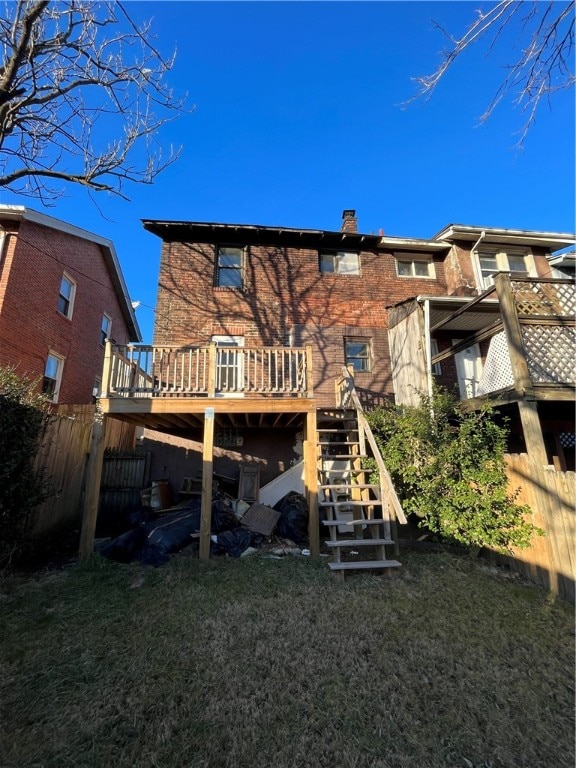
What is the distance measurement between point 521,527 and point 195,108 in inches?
298

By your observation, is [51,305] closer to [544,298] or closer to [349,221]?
[349,221]

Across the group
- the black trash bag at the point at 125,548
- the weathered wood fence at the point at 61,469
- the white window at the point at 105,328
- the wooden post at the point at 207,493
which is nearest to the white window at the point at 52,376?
the white window at the point at 105,328

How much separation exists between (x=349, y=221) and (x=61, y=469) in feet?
36.2

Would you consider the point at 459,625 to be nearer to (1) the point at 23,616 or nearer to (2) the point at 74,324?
(1) the point at 23,616

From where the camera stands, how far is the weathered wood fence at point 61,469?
575 cm

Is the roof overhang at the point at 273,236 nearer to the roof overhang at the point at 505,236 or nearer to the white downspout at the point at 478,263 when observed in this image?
the roof overhang at the point at 505,236

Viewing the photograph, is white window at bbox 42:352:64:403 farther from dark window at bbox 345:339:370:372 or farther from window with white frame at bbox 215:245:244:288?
dark window at bbox 345:339:370:372

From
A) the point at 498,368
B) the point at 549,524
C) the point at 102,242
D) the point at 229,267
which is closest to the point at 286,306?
the point at 229,267

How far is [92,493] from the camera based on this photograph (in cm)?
588

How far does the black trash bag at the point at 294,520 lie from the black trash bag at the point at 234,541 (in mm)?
698

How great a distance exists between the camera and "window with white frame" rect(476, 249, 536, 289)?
10.8m

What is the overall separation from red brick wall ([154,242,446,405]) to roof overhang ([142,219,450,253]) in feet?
0.89

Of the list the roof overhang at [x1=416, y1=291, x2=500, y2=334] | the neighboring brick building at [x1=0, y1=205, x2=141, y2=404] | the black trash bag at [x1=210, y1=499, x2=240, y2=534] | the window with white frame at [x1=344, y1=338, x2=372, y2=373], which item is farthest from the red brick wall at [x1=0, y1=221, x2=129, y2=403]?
the roof overhang at [x1=416, y1=291, x2=500, y2=334]

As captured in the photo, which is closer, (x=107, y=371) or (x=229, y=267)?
(x=107, y=371)
